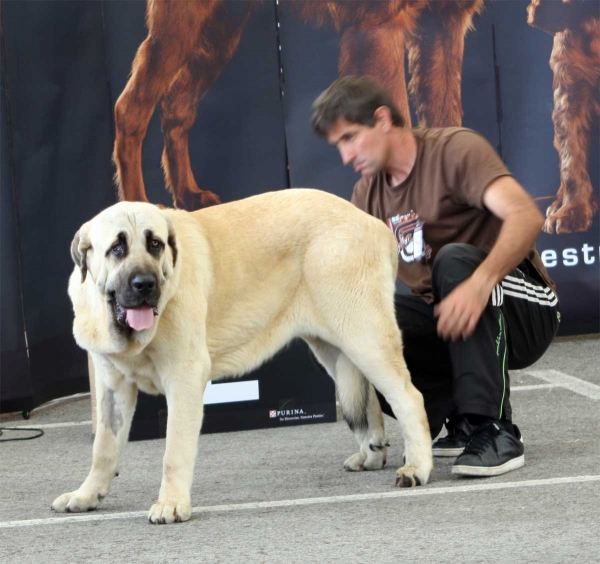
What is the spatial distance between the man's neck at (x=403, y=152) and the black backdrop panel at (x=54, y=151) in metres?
2.66

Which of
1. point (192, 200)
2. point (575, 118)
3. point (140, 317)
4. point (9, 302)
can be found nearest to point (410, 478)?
point (140, 317)

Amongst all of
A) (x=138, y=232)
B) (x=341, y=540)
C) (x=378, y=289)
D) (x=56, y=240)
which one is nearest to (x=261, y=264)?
(x=378, y=289)

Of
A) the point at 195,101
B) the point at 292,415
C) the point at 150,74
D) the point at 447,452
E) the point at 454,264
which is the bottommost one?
the point at 292,415

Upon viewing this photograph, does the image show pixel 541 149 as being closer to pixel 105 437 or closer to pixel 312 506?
pixel 312 506

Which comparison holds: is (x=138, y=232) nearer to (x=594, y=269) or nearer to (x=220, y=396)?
(x=220, y=396)

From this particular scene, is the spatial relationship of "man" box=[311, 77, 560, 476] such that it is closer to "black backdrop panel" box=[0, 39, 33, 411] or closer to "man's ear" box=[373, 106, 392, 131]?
"man's ear" box=[373, 106, 392, 131]

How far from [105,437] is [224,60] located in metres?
3.55

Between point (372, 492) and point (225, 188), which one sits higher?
point (225, 188)

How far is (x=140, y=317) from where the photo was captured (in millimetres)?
3057

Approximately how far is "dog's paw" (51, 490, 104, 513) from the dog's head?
651 millimetres

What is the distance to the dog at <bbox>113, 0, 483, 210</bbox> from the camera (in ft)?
20.5

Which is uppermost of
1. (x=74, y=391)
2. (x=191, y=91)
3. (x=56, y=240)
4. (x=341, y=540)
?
(x=191, y=91)

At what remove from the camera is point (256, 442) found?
4.55 metres

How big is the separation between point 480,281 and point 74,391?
3.43 m
